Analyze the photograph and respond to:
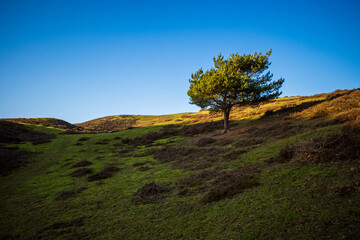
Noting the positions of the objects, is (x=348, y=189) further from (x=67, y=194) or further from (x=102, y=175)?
(x=102, y=175)

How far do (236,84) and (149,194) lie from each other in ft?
76.4

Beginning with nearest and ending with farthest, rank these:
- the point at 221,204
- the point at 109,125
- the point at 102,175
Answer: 1. the point at 221,204
2. the point at 102,175
3. the point at 109,125

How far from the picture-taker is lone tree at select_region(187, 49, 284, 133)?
27.6m

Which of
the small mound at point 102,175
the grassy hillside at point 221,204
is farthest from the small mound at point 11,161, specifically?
the small mound at point 102,175

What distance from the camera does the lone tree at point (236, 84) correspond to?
1088 inches

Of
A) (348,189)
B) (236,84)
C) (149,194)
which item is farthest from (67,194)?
(236,84)

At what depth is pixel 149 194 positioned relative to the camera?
30.9 ft

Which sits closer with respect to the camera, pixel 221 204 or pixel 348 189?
pixel 348 189

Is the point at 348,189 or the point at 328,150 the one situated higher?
the point at 328,150

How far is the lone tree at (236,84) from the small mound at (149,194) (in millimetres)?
20593

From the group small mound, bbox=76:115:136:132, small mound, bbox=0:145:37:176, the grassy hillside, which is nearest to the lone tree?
the grassy hillside

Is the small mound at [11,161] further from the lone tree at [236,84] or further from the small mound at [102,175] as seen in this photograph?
the lone tree at [236,84]

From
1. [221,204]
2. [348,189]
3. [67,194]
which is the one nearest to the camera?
[348,189]

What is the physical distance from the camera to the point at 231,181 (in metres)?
8.14
